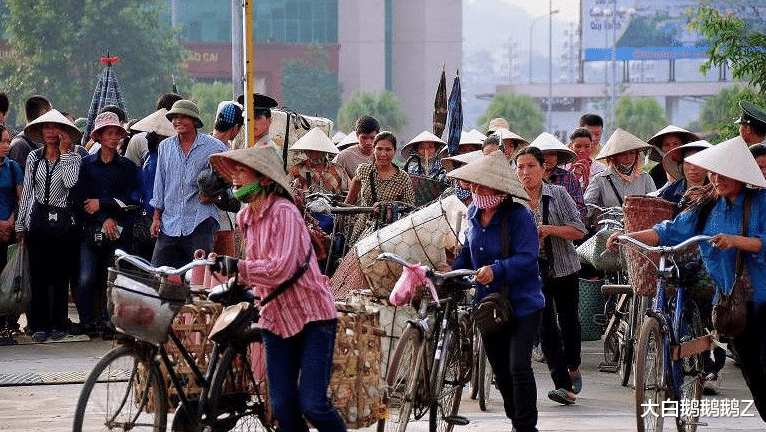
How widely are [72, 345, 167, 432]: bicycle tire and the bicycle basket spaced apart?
0.53 ft

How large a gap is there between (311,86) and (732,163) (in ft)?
376

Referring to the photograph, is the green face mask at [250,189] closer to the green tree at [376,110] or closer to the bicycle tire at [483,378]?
the bicycle tire at [483,378]

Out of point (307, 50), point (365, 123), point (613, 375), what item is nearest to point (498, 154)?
point (613, 375)

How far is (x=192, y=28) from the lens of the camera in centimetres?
13150

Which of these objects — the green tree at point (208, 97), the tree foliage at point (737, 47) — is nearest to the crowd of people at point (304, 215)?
the tree foliage at point (737, 47)

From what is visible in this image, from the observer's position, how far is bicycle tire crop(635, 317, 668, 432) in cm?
949

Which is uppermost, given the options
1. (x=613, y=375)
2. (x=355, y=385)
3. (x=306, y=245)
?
(x=306, y=245)

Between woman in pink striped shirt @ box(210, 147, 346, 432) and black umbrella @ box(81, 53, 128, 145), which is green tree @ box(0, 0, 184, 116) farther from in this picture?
woman in pink striped shirt @ box(210, 147, 346, 432)

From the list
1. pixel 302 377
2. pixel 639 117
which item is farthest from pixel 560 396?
pixel 639 117

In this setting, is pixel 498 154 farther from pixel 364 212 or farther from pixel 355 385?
pixel 364 212

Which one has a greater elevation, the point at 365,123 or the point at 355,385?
the point at 365,123

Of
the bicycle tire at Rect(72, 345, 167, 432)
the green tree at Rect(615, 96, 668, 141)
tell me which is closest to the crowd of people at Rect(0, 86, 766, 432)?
the bicycle tire at Rect(72, 345, 167, 432)

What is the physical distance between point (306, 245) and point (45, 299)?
723 cm

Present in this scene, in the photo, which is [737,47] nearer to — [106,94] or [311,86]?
[106,94]
